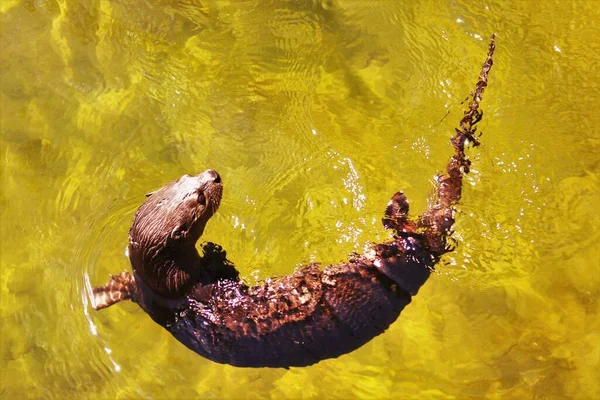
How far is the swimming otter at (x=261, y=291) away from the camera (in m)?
3.49

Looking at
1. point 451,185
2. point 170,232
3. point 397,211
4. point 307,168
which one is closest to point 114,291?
point 170,232

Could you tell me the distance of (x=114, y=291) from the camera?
162 inches

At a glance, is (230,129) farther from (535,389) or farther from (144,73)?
(535,389)

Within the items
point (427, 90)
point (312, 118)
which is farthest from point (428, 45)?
point (312, 118)

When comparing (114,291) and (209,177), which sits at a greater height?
(209,177)

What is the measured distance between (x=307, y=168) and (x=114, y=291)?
5.43ft

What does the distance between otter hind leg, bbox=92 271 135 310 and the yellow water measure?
314 mm

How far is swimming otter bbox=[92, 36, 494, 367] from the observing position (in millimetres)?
3486

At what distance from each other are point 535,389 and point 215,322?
2.32 meters

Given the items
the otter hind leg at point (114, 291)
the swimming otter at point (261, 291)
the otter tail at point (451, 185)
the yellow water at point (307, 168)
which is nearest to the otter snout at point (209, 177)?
the swimming otter at point (261, 291)

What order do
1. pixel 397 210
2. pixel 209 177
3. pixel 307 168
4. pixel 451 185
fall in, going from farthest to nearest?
pixel 307 168
pixel 451 185
pixel 397 210
pixel 209 177

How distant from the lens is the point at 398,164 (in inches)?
180

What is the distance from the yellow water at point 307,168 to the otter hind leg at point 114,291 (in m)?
→ 0.31

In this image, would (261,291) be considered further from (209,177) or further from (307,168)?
(307,168)
